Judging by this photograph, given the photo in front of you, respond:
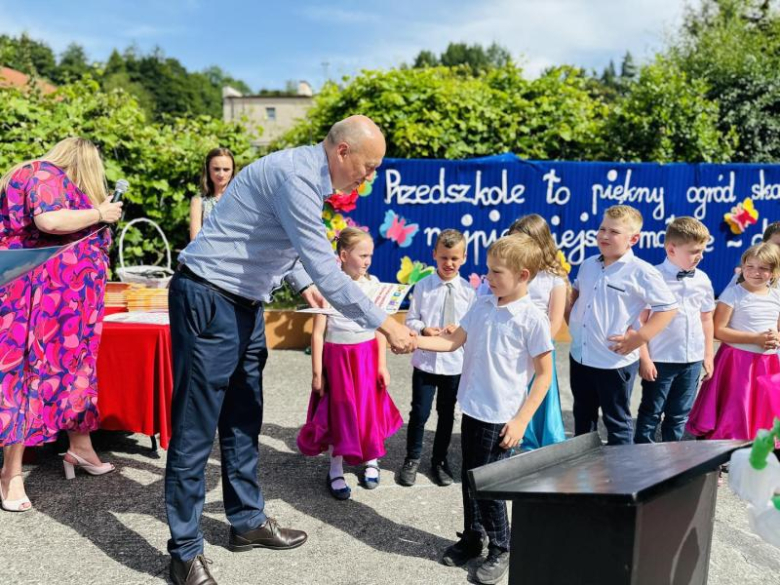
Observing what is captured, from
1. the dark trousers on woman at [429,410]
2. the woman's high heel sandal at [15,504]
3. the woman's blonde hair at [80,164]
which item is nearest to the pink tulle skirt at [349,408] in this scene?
the dark trousers on woman at [429,410]

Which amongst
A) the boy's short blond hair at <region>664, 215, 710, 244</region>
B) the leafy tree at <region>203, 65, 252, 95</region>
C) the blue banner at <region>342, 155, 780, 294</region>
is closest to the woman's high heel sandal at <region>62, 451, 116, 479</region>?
the boy's short blond hair at <region>664, 215, 710, 244</region>

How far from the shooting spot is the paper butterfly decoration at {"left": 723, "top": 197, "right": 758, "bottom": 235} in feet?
25.4

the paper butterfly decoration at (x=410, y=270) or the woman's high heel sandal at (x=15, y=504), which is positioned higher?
the paper butterfly decoration at (x=410, y=270)

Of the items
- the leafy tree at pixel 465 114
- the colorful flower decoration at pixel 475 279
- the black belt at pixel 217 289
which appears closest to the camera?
the black belt at pixel 217 289

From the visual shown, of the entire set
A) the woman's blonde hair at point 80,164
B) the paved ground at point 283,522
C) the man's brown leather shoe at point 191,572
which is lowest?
the paved ground at point 283,522

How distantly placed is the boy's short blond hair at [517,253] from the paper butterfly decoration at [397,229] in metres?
4.48

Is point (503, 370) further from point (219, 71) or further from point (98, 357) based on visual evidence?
point (219, 71)

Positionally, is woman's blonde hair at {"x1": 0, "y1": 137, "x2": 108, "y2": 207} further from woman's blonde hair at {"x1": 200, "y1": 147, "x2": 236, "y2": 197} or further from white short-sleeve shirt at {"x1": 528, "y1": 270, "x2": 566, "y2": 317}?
white short-sleeve shirt at {"x1": 528, "y1": 270, "x2": 566, "y2": 317}

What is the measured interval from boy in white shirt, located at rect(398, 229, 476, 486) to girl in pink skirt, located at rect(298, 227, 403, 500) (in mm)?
236

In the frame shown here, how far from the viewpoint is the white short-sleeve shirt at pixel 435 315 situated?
3904 mm

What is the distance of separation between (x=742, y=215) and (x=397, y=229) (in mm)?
4033

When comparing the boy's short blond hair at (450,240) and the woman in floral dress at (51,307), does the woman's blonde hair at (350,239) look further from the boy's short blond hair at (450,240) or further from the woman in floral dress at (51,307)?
the woman in floral dress at (51,307)

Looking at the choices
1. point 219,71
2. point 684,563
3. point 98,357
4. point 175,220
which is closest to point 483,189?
point 175,220

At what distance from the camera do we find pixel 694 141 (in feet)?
25.5
